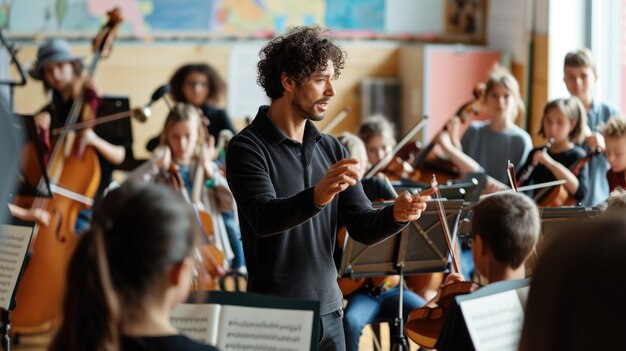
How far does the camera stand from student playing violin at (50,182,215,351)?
1.42 metres

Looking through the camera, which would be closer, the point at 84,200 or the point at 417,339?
the point at 417,339

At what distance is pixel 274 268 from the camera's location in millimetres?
2363

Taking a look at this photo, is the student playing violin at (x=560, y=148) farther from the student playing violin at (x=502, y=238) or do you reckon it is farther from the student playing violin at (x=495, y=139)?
the student playing violin at (x=502, y=238)

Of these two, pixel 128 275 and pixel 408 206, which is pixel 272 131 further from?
pixel 128 275

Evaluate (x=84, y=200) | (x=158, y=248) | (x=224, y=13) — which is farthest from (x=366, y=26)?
(x=158, y=248)

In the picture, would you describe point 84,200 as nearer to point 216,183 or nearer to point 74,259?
point 216,183

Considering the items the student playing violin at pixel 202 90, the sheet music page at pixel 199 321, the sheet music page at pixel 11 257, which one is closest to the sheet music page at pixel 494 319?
the sheet music page at pixel 199 321

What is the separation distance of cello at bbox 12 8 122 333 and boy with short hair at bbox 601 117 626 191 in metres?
2.30

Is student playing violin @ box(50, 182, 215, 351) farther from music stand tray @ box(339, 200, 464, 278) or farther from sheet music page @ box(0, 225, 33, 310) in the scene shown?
music stand tray @ box(339, 200, 464, 278)

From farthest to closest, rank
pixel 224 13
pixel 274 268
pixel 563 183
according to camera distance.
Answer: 1. pixel 224 13
2. pixel 563 183
3. pixel 274 268

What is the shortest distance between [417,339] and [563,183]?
1.54 metres

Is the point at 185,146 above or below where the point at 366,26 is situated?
below

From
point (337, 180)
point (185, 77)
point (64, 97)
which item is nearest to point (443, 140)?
point (185, 77)

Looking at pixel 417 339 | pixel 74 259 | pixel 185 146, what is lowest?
pixel 417 339
